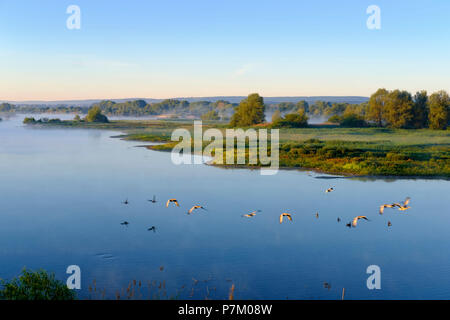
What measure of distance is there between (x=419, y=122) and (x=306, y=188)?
231ft

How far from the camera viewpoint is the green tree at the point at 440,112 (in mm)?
93625

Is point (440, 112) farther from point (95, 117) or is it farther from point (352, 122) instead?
point (95, 117)

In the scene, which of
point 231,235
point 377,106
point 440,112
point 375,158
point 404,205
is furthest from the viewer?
point 377,106

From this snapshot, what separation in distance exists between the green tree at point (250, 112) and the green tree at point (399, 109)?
30089 millimetres

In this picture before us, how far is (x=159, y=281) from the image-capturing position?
1922 centimetres

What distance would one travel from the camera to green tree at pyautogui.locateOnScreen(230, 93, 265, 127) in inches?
4341

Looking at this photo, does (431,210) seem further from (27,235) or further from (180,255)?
(27,235)

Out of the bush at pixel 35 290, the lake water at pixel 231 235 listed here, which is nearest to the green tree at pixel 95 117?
the lake water at pixel 231 235

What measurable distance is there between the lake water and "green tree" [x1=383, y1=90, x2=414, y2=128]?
58068 millimetres

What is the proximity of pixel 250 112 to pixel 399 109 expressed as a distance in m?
35.5

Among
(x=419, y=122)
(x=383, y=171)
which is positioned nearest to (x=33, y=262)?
(x=383, y=171)

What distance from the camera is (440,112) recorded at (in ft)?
308

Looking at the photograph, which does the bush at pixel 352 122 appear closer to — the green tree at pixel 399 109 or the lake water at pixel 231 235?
the green tree at pixel 399 109

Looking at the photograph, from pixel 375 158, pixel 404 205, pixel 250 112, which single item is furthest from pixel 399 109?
pixel 404 205
